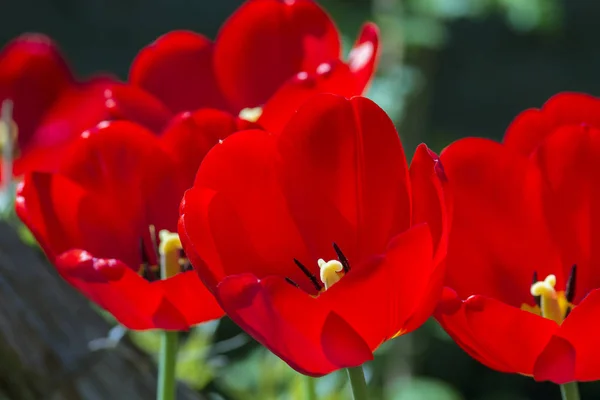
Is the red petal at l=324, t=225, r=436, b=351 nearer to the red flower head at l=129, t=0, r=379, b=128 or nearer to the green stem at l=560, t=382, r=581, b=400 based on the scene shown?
the green stem at l=560, t=382, r=581, b=400

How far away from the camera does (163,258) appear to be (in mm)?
286

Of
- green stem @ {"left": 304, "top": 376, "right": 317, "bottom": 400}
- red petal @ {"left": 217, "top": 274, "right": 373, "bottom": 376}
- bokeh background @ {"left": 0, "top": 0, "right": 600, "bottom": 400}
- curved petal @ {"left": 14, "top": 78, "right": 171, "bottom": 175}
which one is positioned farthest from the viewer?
bokeh background @ {"left": 0, "top": 0, "right": 600, "bottom": 400}

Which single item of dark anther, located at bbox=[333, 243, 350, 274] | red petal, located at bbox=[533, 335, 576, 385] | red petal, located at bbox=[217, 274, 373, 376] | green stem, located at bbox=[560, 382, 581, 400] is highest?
red petal, located at bbox=[217, 274, 373, 376]

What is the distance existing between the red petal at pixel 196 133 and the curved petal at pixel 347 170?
0.04 metres

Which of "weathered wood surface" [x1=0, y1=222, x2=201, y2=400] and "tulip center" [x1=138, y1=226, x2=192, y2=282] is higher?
"tulip center" [x1=138, y1=226, x2=192, y2=282]

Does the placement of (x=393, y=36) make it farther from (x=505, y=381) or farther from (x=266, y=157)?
(x=266, y=157)

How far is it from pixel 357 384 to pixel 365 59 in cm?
14

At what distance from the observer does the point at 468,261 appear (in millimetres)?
258

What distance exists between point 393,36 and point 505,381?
804 mm

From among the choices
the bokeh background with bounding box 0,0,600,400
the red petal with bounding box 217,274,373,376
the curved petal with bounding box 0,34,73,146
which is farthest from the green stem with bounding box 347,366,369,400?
the bokeh background with bounding box 0,0,600,400

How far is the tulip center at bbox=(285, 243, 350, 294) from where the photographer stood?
25 centimetres

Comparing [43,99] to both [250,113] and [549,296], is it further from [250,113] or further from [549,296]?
[549,296]

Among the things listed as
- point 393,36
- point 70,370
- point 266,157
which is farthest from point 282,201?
point 393,36

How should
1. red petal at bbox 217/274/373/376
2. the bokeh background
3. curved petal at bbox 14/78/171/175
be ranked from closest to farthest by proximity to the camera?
red petal at bbox 217/274/373/376 < curved petal at bbox 14/78/171/175 < the bokeh background
